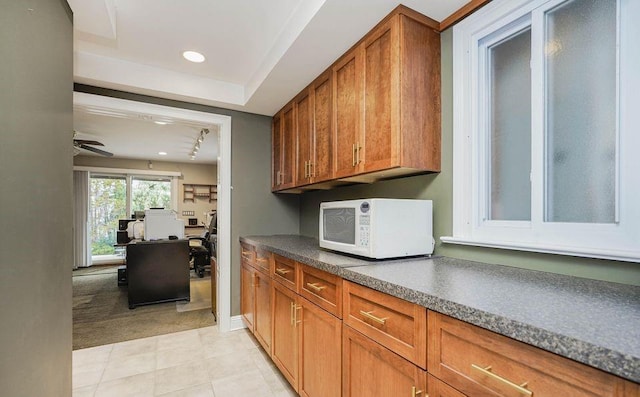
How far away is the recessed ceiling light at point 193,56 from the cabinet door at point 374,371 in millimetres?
2220

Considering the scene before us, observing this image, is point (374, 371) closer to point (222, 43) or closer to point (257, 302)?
point (257, 302)

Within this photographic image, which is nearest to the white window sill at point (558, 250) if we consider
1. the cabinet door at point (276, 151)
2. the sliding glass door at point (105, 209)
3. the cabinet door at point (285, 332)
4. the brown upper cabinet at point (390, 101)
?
the brown upper cabinet at point (390, 101)

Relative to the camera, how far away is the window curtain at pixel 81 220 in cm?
596

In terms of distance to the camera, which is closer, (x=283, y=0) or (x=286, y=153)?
(x=283, y=0)

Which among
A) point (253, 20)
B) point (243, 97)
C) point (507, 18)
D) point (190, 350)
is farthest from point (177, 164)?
point (507, 18)

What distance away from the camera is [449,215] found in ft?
5.24

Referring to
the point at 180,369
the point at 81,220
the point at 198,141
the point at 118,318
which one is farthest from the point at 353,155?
the point at 81,220

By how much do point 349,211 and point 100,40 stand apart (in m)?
2.14

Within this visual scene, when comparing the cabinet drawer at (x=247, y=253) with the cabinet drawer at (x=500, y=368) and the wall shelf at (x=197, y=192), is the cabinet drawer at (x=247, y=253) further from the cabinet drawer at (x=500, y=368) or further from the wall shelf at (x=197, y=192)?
the wall shelf at (x=197, y=192)

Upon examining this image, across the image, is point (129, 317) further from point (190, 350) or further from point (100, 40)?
point (100, 40)

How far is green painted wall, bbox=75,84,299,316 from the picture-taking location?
117 inches

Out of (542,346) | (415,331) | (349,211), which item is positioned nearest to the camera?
(542,346)

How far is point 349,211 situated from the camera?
1637mm

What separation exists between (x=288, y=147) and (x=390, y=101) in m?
1.41
